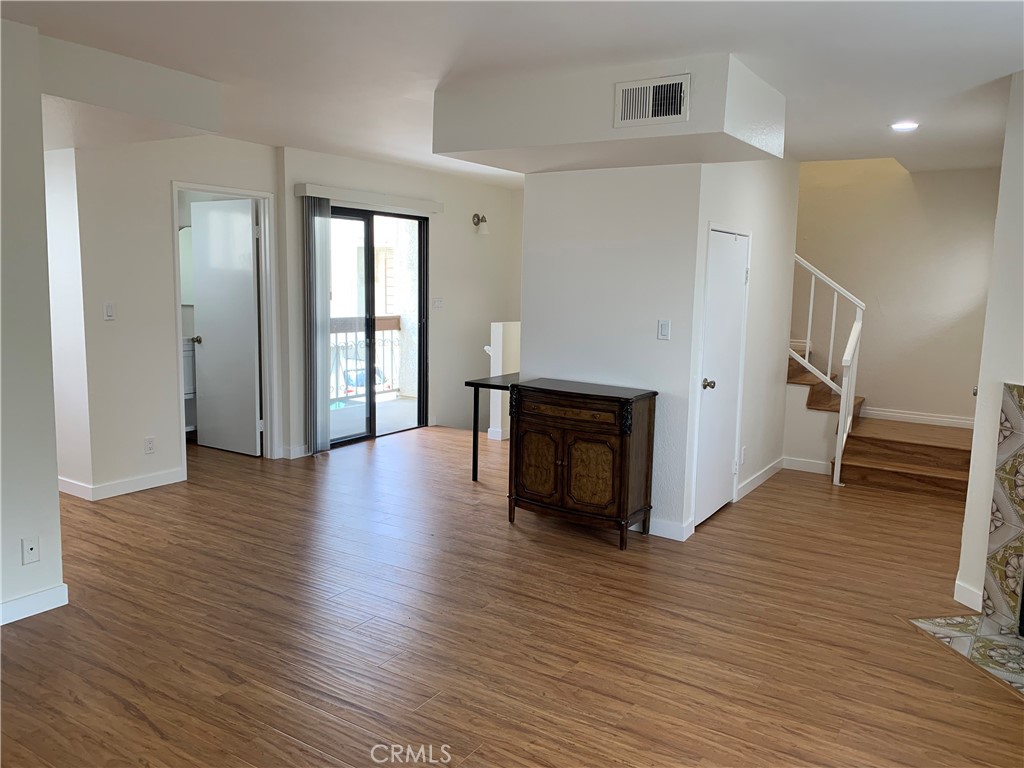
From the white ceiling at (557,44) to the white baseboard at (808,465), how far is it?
2782 millimetres

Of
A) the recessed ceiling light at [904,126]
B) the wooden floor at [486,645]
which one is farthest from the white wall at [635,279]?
the recessed ceiling light at [904,126]

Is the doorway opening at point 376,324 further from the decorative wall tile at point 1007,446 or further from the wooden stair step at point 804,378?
the decorative wall tile at point 1007,446

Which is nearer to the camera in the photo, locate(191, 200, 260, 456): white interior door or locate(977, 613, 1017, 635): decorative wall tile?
locate(977, 613, 1017, 635): decorative wall tile

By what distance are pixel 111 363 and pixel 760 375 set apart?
4484mm

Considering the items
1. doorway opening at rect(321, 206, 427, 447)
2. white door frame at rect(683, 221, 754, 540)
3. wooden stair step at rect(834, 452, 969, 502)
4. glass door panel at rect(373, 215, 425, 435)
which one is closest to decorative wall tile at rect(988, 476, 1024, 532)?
white door frame at rect(683, 221, 754, 540)

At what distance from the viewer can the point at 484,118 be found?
3760mm

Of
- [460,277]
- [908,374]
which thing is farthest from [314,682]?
[908,374]

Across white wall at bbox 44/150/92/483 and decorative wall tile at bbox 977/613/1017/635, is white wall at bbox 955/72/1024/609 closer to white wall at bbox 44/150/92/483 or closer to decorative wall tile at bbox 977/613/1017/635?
decorative wall tile at bbox 977/613/1017/635

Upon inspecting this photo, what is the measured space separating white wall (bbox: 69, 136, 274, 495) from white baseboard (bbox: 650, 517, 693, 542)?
3.35 metres

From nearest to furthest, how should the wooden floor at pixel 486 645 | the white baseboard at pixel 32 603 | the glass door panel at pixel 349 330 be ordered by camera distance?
the wooden floor at pixel 486 645 < the white baseboard at pixel 32 603 < the glass door panel at pixel 349 330

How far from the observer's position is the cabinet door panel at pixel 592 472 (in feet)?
13.6

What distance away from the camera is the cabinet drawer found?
412 cm

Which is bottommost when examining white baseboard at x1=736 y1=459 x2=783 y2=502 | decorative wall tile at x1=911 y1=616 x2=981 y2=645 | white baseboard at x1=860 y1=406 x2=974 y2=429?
decorative wall tile at x1=911 y1=616 x2=981 y2=645

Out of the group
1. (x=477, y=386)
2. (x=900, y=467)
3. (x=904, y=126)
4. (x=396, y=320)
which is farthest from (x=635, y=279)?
(x=396, y=320)
